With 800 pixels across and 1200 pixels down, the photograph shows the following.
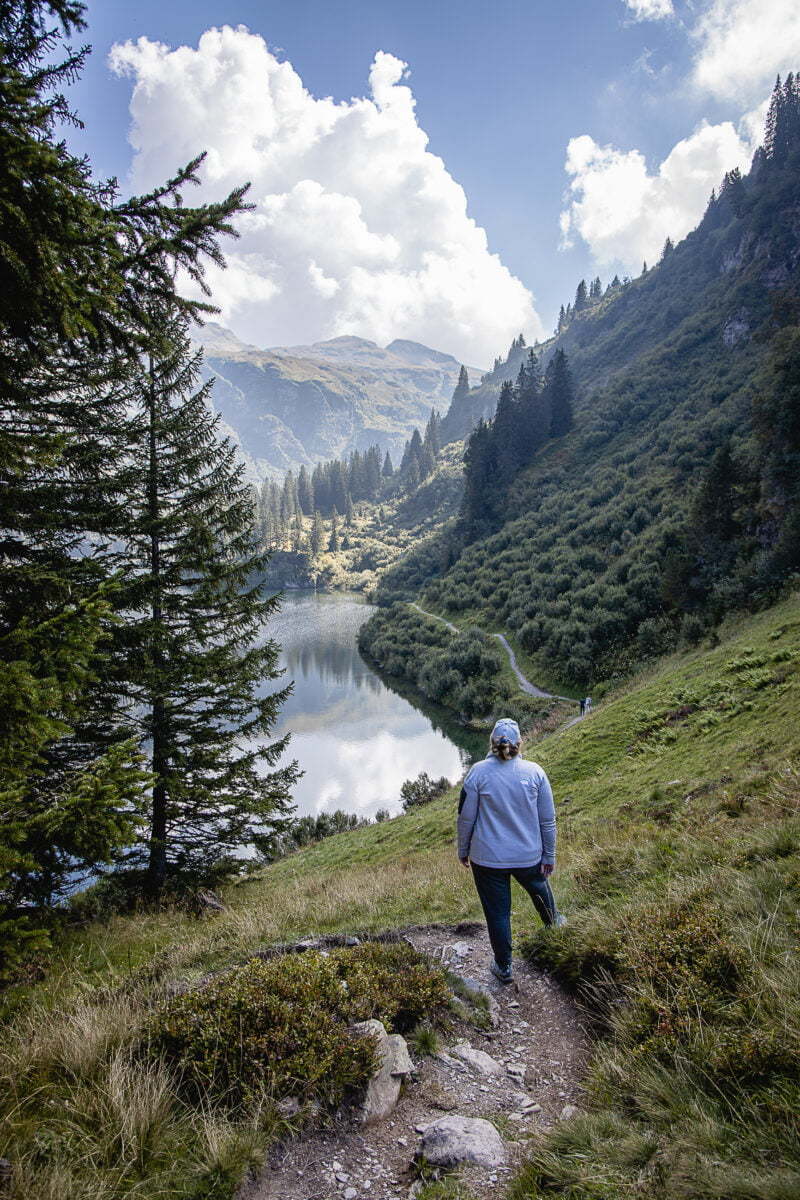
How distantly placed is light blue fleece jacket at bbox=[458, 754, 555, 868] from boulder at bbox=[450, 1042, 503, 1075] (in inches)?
54.1

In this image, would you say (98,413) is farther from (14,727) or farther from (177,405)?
(14,727)

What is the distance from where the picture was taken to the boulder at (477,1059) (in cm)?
373

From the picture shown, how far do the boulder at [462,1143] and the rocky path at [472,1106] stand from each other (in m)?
0.01

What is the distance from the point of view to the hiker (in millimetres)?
4820

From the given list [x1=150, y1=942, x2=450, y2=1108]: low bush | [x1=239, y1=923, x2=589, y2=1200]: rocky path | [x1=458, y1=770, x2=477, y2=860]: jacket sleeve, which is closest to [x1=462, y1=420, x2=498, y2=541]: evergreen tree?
[x1=458, y1=770, x2=477, y2=860]: jacket sleeve

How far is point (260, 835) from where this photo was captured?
11578mm

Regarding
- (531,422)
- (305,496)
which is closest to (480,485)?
(531,422)

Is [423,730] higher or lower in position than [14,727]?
lower

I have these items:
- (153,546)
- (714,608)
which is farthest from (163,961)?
(714,608)

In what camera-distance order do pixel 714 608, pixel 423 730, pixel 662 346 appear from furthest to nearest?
pixel 662 346, pixel 423 730, pixel 714 608

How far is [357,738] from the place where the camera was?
1384 inches

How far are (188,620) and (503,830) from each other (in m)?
8.10

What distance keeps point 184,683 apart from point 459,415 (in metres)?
190

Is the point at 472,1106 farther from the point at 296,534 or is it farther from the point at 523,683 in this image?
the point at 296,534
